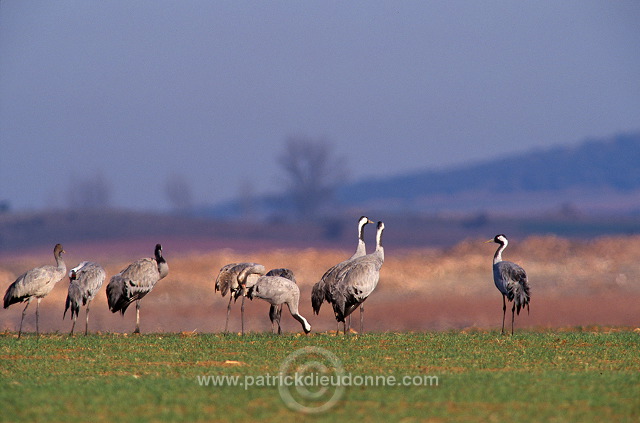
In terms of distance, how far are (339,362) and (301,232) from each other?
87516 mm

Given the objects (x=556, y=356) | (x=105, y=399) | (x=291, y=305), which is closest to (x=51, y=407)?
(x=105, y=399)

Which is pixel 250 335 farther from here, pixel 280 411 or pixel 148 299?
pixel 148 299

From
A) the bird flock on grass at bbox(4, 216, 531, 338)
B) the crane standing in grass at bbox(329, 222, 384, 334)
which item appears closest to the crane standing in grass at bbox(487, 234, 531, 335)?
the bird flock on grass at bbox(4, 216, 531, 338)

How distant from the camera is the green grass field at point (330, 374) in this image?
14.1 m

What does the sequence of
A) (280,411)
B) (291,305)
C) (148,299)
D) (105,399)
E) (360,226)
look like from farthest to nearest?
(148,299), (360,226), (291,305), (105,399), (280,411)

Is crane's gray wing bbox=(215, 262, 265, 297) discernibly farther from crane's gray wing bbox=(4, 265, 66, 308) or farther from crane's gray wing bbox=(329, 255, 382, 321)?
crane's gray wing bbox=(4, 265, 66, 308)

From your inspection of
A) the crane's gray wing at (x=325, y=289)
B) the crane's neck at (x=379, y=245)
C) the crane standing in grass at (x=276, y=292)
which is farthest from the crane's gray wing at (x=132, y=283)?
the crane's neck at (x=379, y=245)

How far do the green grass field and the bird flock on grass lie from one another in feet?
4.16

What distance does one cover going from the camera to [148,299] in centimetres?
4606

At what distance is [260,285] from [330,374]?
347 inches

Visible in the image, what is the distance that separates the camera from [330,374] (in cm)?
1766

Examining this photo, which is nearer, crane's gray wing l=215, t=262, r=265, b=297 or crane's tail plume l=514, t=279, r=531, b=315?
crane's gray wing l=215, t=262, r=265, b=297

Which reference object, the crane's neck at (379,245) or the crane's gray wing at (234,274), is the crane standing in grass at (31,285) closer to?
the crane's gray wing at (234,274)

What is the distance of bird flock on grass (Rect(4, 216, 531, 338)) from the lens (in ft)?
87.9
